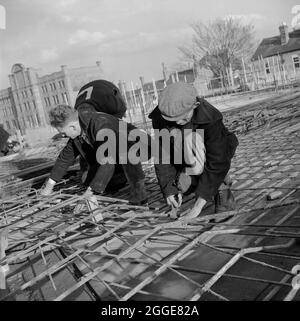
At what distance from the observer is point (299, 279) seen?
1.91 meters

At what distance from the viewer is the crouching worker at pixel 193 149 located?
2713 mm

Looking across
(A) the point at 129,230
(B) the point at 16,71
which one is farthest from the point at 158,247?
(B) the point at 16,71

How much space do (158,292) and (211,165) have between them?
0.96 m

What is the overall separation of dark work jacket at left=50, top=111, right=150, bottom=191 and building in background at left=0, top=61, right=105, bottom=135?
116ft

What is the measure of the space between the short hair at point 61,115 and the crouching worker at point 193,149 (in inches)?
31.9

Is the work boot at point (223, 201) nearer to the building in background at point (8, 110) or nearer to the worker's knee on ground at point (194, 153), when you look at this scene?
the worker's knee on ground at point (194, 153)

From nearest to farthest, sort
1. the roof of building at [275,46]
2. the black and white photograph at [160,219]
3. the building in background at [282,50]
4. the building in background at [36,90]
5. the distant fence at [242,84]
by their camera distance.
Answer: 1. the black and white photograph at [160,219]
2. the distant fence at [242,84]
3. the building in background at [282,50]
4. the roof of building at [275,46]
5. the building in background at [36,90]

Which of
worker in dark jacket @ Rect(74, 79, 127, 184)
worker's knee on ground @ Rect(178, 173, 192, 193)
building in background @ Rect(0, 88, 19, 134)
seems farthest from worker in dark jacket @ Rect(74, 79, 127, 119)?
building in background @ Rect(0, 88, 19, 134)

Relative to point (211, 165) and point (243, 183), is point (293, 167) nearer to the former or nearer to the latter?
point (243, 183)

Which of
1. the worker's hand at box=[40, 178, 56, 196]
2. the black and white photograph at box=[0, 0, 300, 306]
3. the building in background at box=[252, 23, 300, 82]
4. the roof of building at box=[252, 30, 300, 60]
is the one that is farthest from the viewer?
the roof of building at box=[252, 30, 300, 60]

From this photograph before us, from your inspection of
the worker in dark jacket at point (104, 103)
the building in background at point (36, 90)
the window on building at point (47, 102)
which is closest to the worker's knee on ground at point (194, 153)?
the worker in dark jacket at point (104, 103)

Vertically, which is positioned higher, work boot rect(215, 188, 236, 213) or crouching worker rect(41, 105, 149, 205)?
crouching worker rect(41, 105, 149, 205)

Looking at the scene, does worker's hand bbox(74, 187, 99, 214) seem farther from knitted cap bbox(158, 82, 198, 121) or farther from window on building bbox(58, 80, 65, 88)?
window on building bbox(58, 80, 65, 88)

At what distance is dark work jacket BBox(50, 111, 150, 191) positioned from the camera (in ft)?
11.4
